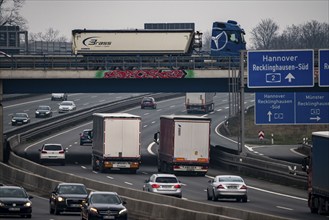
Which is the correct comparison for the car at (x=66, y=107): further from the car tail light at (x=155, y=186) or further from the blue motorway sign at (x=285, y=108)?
the car tail light at (x=155, y=186)

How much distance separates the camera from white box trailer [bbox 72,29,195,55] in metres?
84.2

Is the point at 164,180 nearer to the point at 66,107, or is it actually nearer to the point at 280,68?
the point at 280,68

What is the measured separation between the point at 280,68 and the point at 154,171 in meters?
10.6

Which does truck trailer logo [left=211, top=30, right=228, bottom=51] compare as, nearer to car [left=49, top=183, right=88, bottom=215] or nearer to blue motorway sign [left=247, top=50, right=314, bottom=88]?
blue motorway sign [left=247, top=50, right=314, bottom=88]

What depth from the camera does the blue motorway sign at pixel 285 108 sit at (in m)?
74.1

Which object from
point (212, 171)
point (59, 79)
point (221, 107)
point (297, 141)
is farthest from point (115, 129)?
point (221, 107)

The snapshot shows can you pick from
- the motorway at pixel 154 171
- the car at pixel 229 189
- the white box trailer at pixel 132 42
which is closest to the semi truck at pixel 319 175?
the motorway at pixel 154 171

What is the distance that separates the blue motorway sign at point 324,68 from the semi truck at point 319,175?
1021 inches

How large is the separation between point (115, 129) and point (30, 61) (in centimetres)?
1465

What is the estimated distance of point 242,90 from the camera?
73.8 metres

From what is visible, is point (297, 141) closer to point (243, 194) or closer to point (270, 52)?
point (270, 52)

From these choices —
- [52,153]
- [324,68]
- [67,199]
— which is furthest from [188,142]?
[67,199]

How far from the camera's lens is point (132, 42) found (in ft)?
278

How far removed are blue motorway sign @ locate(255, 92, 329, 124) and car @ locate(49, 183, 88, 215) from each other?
29.1 m
